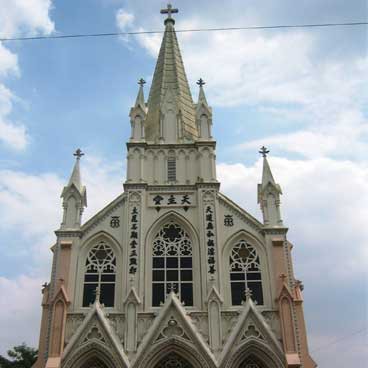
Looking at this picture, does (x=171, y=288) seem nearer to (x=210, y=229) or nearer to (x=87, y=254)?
(x=210, y=229)

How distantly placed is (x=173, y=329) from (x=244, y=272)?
452 cm

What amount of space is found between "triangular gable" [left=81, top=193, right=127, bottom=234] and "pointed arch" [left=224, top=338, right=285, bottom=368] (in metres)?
9.39

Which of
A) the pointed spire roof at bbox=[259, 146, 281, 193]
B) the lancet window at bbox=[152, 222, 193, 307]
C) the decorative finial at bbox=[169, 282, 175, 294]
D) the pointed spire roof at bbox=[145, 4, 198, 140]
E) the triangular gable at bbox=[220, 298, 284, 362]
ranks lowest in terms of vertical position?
the triangular gable at bbox=[220, 298, 284, 362]

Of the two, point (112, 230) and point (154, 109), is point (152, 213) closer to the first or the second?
point (112, 230)

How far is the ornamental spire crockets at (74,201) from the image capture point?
25422mm

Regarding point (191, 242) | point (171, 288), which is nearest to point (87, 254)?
Result: point (171, 288)

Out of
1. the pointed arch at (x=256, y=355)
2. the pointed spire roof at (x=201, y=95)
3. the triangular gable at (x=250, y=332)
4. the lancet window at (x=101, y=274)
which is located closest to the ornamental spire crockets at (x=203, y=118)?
the pointed spire roof at (x=201, y=95)

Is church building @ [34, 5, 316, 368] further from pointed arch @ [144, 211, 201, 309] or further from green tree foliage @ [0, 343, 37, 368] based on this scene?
green tree foliage @ [0, 343, 37, 368]

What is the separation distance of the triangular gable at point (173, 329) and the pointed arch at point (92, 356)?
1.17m

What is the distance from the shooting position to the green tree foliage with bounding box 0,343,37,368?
34.2 m

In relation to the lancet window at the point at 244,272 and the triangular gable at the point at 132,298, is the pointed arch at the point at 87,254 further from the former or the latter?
the lancet window at the point at 244,272

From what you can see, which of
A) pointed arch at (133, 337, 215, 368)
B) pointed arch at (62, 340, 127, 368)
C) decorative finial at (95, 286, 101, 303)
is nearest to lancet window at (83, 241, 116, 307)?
decorative finial at (95, 286, 101, 303)

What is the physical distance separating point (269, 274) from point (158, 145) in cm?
967

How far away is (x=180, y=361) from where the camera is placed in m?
22.0
